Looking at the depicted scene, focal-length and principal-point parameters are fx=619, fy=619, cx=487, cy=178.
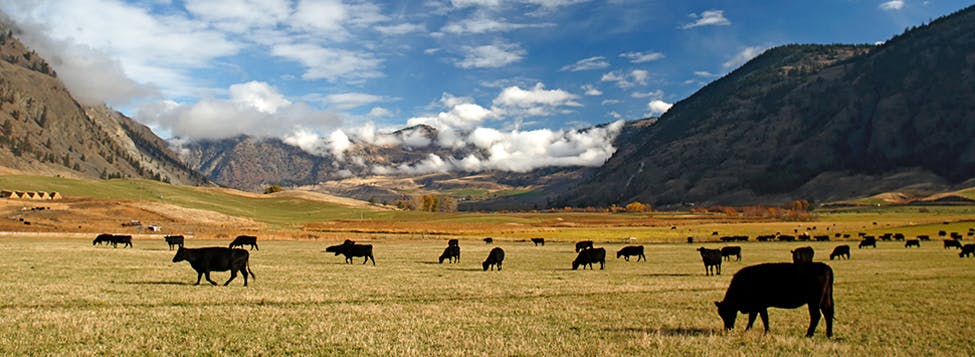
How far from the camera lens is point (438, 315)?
19.1 meters

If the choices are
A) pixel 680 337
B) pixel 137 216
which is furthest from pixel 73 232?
pixel 680 337

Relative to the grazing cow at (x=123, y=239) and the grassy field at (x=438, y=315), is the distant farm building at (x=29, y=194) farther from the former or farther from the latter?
the grassy field at (x=438, y=315)

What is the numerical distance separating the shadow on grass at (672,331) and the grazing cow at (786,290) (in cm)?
81

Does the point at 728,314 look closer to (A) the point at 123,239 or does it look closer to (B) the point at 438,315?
(B) the point at 438,315

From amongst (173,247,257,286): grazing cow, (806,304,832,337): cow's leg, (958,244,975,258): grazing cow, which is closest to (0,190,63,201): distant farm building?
(173,247,257,286): grazing cow

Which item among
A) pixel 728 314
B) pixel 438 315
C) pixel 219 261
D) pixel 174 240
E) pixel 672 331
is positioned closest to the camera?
pixel 728 314

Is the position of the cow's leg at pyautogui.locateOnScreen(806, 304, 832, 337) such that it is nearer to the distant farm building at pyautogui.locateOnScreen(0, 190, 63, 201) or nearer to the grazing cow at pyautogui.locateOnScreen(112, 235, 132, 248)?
the grazing cow at pyautogui.locateOnScreen(112, 235, 132, 248)

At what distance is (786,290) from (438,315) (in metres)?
9.79

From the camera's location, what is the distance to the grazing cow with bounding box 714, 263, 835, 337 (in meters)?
15.1

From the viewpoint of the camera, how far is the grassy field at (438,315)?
14.2 m

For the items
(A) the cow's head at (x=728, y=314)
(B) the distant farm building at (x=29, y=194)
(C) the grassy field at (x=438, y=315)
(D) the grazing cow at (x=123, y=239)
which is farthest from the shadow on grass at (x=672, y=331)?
(B) the distant farm building at (x=29, y=194)

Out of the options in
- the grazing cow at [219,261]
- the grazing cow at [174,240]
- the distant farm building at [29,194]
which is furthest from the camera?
the distant farm building at [29,194]

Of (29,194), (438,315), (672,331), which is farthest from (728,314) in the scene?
(29,194)

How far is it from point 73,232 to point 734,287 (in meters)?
95.1
